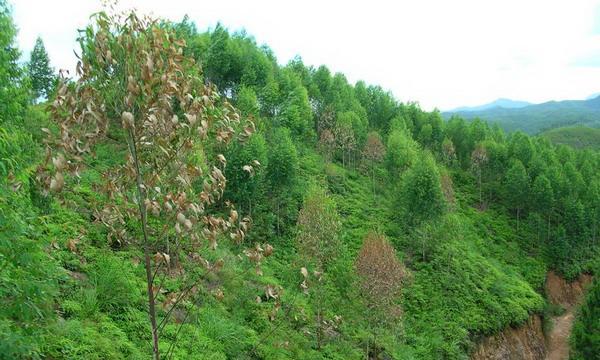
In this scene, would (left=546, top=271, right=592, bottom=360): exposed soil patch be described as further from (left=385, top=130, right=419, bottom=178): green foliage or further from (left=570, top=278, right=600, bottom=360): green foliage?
(left=385, top=130, right=419, bottom=178): green foliage

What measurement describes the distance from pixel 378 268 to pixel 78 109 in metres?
21.7

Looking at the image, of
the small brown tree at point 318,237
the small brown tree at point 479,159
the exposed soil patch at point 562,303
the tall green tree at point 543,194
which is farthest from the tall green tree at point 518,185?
the small brown tree at point 318,237

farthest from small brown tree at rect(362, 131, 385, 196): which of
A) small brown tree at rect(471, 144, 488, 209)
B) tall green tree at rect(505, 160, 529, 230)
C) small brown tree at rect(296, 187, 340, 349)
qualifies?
small brown tree at rect(296, 187, 340, 349)

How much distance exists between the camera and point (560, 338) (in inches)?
1743

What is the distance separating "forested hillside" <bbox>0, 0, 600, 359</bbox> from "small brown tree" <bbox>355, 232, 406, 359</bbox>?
5.2 inches

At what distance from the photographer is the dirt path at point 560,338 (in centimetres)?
4169

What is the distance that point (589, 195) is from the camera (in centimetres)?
6388

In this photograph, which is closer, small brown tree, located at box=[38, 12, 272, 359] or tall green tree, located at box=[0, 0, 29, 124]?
small brown tree, located at box=[38, 12, 272, 359]

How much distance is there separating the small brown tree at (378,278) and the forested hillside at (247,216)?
13cm

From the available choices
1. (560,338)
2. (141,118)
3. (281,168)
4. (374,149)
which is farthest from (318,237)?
(374,149)

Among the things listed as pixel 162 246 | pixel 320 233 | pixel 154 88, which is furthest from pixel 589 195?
pixel 154 88

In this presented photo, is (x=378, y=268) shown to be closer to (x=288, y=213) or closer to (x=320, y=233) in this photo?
(x=320, y=233)

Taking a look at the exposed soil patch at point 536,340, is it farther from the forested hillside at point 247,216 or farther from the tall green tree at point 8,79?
the tall green tree at point 8,79

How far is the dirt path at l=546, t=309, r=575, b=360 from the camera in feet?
137
